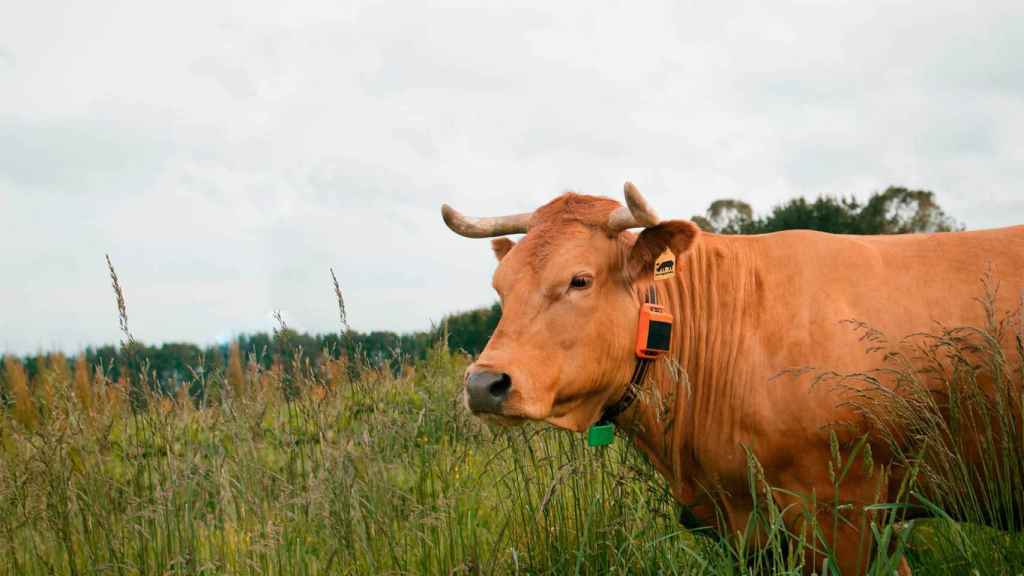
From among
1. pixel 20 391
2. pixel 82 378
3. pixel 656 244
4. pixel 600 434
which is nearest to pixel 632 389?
pixel 600 434

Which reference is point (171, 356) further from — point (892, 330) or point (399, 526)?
point (892, 330)

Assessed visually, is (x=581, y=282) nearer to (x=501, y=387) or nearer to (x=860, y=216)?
(x=501, y=387)

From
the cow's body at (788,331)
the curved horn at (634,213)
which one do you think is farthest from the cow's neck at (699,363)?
the curved horn at (634,213)

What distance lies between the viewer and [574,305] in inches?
170

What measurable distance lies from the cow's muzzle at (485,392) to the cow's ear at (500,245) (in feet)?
4.74

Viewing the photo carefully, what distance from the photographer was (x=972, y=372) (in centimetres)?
405

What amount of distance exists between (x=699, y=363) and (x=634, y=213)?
0.94m

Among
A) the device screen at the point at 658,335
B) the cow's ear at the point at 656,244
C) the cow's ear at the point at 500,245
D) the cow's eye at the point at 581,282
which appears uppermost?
the cow's ear at the point at 500,245

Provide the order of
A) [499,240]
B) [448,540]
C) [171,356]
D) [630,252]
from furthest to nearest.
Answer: [171,356]
[499,240]
[448,540]
[630,252]

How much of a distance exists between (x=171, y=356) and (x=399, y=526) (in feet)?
19.9

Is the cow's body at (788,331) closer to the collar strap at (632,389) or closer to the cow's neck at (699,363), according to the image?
the cow's neck at (699,363)

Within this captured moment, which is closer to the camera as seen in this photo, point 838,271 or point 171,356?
point 838,271

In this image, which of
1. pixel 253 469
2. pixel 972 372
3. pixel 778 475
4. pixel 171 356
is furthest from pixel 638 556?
pixel 171 356

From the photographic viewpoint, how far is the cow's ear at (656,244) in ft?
14.4
